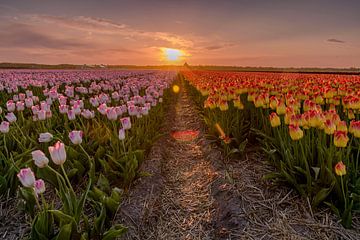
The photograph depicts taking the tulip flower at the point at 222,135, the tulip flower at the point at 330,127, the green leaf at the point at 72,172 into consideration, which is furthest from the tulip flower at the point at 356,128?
the green leaf at the point at 72,172

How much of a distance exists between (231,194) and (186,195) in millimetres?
802

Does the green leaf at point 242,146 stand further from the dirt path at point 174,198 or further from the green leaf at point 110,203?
the green leaf at point 110,203

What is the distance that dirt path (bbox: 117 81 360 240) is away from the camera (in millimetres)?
3070

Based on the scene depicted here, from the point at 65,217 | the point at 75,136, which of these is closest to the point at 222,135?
the point at 75,136

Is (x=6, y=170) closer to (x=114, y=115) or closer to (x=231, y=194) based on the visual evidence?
(x=114, y=115)

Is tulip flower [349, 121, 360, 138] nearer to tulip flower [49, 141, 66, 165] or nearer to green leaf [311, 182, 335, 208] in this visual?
green leaf [311, 182, 335, 208]

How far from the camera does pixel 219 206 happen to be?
3.81m

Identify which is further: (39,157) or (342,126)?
(342,126)

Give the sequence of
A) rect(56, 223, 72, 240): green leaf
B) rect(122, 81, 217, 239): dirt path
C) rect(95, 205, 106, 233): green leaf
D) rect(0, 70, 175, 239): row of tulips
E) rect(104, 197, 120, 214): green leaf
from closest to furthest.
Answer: rect(56, 223, 72, 240): green leaf
rect(0, 70, 175, 239): row of tulips
rect(95, 205, 106, 233): green leaf
rect(104, 197, 120, 214): green leaf
rect(122, 81, 217, 239): dirt path

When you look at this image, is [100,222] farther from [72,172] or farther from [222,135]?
[222,135]

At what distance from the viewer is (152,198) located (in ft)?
12.9

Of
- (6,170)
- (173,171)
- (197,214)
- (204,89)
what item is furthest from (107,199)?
(204,89)

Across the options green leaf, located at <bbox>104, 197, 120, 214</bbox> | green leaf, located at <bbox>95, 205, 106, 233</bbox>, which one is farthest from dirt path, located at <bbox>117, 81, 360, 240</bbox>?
green leaf, located at <bbox>95, 205, 106, 233</bbox>

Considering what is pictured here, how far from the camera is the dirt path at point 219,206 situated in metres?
3.07
